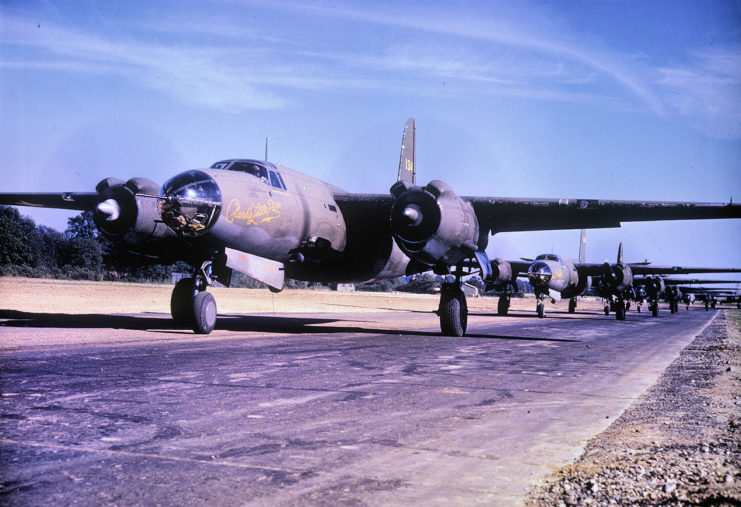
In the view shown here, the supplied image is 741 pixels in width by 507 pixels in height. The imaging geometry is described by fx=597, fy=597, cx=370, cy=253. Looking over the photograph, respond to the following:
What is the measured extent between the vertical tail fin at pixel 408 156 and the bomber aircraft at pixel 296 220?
6.67 m

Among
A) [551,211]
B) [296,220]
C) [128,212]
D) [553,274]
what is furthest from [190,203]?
[553,274]

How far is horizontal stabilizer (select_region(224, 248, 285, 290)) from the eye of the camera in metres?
13.9

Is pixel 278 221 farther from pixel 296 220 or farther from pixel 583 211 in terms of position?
pixel 583 211

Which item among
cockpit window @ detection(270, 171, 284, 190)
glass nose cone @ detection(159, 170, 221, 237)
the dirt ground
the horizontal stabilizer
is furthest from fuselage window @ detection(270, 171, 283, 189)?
the dirt ground

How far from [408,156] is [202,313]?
13.6 meters

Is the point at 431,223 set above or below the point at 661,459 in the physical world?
above

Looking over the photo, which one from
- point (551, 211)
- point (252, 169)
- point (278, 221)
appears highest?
point (252, 169)

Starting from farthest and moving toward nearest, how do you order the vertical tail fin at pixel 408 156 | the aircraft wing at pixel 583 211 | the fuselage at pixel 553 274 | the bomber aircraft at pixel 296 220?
1. the fuselage at pixel 553 274
2. the vertical tail fin at pixel 408 156
3. the aircraft wing at pixel 583 211
4. the bomber aircraft at pixel 296 220

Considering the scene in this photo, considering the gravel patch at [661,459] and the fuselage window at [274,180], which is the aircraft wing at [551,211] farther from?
the gravel patch at [661,459]

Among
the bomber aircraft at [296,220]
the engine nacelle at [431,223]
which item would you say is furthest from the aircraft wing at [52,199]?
the engine nacelle at [431,223]

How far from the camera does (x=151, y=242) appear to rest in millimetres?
15945

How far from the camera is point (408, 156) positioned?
83.3 feet

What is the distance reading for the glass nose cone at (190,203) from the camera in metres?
12.5

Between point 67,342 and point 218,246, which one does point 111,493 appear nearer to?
point 67,342
